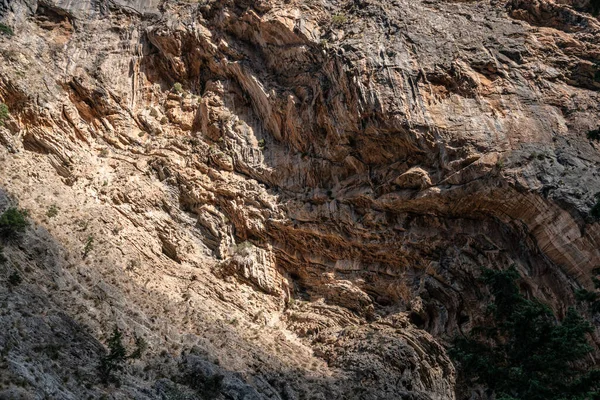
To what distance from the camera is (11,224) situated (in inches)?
572

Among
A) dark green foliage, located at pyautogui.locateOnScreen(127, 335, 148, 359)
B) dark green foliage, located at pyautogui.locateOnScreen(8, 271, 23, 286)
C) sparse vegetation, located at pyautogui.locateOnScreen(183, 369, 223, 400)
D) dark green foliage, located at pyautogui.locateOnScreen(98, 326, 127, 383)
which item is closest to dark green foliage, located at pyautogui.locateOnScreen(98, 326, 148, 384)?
dark green foliage, located at pyautogui.locateOnScreen(98, 326, 127, 383)

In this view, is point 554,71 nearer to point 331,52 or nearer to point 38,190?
point 331,52

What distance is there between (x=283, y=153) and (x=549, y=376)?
50.2 ft

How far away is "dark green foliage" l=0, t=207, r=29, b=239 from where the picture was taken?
14430 mm

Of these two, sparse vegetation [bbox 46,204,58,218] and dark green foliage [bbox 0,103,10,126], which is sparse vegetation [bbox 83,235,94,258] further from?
dark green foliage [bbox 0,103,10,126]

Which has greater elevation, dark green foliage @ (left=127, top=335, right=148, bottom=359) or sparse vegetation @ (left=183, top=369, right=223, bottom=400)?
dark green foliage @ (left=127, top=335, right=148, bottom=359)

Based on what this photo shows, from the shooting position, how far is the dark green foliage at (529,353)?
1291cm

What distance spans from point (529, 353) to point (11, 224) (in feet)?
46.1

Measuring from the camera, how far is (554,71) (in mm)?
23672

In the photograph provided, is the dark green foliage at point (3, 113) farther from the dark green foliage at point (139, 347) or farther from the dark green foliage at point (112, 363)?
the dark green foliage at point (112, 363)

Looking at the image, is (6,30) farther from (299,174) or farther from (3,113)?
(299,174)

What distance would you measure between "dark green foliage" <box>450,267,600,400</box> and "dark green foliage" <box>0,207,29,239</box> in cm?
1232

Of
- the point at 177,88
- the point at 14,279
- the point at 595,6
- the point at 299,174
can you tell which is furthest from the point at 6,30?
the point at 595,6

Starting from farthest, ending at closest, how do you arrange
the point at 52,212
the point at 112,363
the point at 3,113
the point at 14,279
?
the point at 3,113, the point at 52,212, the point at 14,279, the point at 112,363
